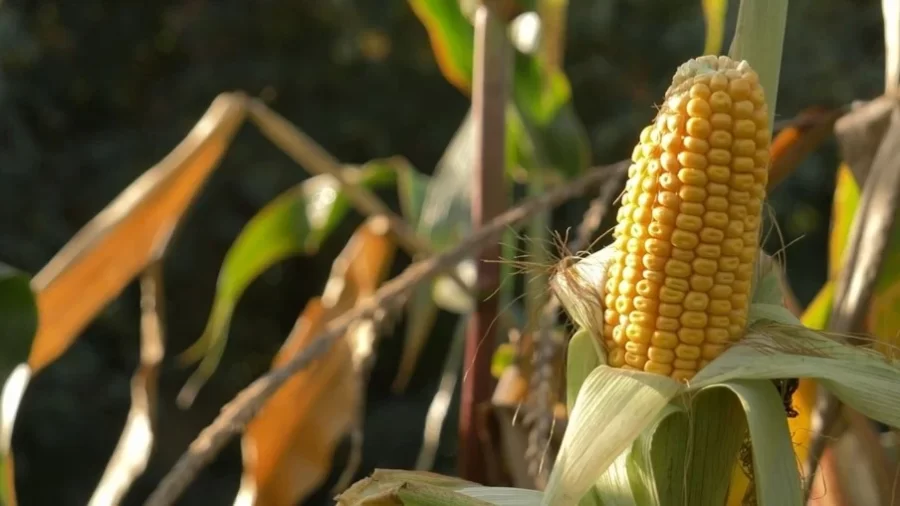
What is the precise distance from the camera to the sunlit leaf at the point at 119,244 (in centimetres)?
59

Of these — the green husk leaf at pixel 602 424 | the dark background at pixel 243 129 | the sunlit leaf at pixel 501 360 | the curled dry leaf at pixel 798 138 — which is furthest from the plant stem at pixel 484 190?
the dark background at pixel 243 129

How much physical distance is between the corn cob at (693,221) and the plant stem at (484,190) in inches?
10.8

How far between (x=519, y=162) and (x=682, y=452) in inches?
16.9

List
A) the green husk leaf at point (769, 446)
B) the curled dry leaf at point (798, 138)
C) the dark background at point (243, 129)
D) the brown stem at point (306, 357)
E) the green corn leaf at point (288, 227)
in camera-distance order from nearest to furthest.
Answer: the green husk leaf at point (769, 446)
the brown stem at point (306, 357)
the curled dry leaf at point (798, 138)
the green corn leaf at point (288, 227)
the dark background at point (243, 129)

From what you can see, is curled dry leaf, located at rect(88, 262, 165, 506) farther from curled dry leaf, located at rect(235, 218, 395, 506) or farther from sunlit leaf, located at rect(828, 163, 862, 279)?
sunlit leaf, located at rect(828, 163, 862, 279)

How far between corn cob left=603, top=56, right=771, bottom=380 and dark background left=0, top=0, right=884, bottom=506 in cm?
142

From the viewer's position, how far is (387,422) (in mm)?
1917

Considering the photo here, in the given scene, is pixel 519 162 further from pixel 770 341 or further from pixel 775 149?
pixel 770 341

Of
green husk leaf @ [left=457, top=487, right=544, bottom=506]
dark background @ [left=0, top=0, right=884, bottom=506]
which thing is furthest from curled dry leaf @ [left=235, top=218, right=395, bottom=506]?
dark background @ [left=0, top=0, right=884, bottom=506]

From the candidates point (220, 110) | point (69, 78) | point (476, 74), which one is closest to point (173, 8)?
point (69, 78)

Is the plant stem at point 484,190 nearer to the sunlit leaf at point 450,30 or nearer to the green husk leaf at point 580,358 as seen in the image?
the sunlit leaf at point 450,30

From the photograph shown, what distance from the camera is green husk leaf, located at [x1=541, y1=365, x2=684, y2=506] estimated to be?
0.88ft

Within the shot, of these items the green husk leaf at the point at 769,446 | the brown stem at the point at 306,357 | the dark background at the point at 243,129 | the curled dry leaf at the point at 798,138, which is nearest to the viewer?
the green husk leaf at the point at 769,446

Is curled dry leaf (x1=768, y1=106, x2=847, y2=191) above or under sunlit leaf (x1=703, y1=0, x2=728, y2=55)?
under
